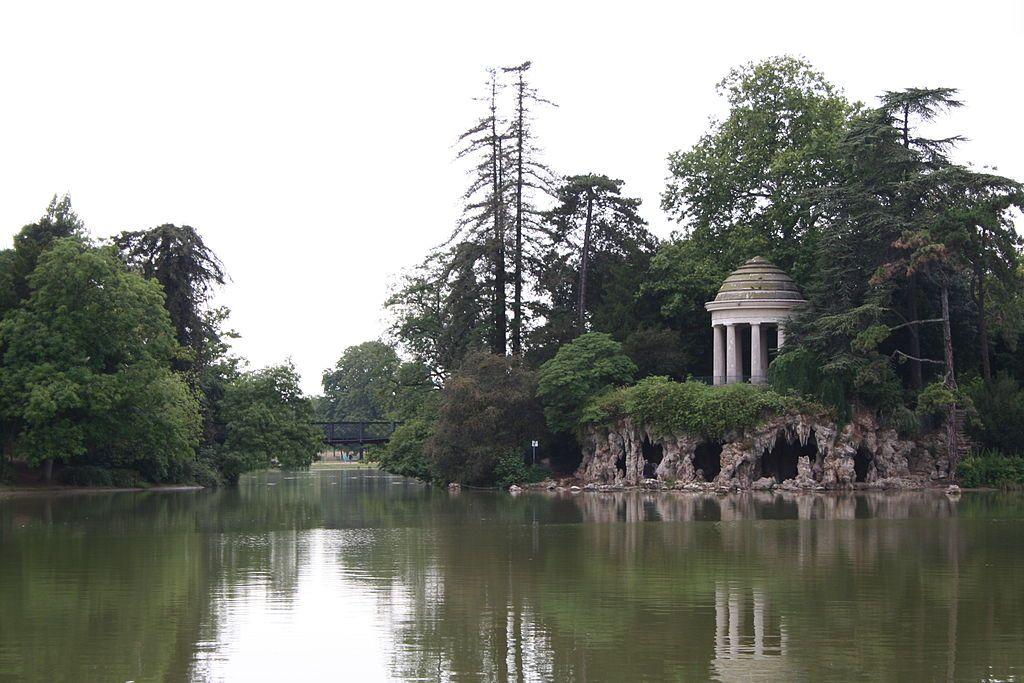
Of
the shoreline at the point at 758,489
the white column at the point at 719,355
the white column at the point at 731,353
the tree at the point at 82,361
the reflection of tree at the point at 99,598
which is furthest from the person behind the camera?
the white column at the point at 719,355

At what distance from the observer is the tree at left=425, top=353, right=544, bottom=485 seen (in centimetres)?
5431

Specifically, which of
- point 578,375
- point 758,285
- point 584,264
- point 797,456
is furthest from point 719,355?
point 584,264

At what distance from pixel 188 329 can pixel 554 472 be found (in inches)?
760

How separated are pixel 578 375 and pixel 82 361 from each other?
1861 centimetres

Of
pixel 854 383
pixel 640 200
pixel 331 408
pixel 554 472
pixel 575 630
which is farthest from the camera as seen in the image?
pixel 331 408

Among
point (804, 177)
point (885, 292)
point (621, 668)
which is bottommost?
point (621, 668)

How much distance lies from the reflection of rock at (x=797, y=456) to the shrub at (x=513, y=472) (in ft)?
13.0

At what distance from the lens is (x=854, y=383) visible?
47.7 meters

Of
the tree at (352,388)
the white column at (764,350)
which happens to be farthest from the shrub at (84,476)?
the tree at (352,388)

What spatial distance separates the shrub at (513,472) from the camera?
5425 cm

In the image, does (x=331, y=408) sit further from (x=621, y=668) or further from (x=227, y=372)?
(x=621, y=668)

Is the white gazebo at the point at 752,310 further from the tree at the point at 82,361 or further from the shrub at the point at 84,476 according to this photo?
the shrub at the point at 84,476

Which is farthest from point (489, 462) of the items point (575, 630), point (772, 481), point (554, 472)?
point (575, 630)

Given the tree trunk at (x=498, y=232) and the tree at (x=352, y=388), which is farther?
the tree at (x=352, y=388)
